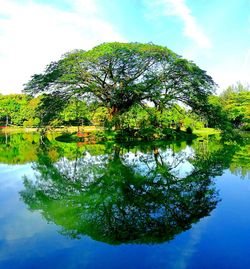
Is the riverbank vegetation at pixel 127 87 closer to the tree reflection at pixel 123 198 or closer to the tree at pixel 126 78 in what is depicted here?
the tree at pixel 126 78

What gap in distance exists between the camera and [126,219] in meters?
5.61

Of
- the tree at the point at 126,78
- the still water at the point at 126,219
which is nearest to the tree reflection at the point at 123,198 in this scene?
the still water at the point at 126,219

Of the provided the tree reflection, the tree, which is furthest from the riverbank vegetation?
the tree reflection

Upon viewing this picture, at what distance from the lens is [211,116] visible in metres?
24.6

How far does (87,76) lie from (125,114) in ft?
14.5

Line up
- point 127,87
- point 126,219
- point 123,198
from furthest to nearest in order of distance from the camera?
point 127,87 → point 123,198 → point 126,219

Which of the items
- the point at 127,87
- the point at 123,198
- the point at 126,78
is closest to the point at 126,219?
the point at 123,198

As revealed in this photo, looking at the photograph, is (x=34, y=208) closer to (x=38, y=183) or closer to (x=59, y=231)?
(x=59, y=231)

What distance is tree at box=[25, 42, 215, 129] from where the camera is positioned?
74.0 feet

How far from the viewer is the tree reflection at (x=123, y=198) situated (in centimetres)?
517

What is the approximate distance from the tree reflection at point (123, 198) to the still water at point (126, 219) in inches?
0.8

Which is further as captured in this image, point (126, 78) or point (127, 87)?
point (126, 78)

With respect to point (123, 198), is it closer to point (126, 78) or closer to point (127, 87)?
point (127, 87)

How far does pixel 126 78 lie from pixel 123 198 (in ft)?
61.5
